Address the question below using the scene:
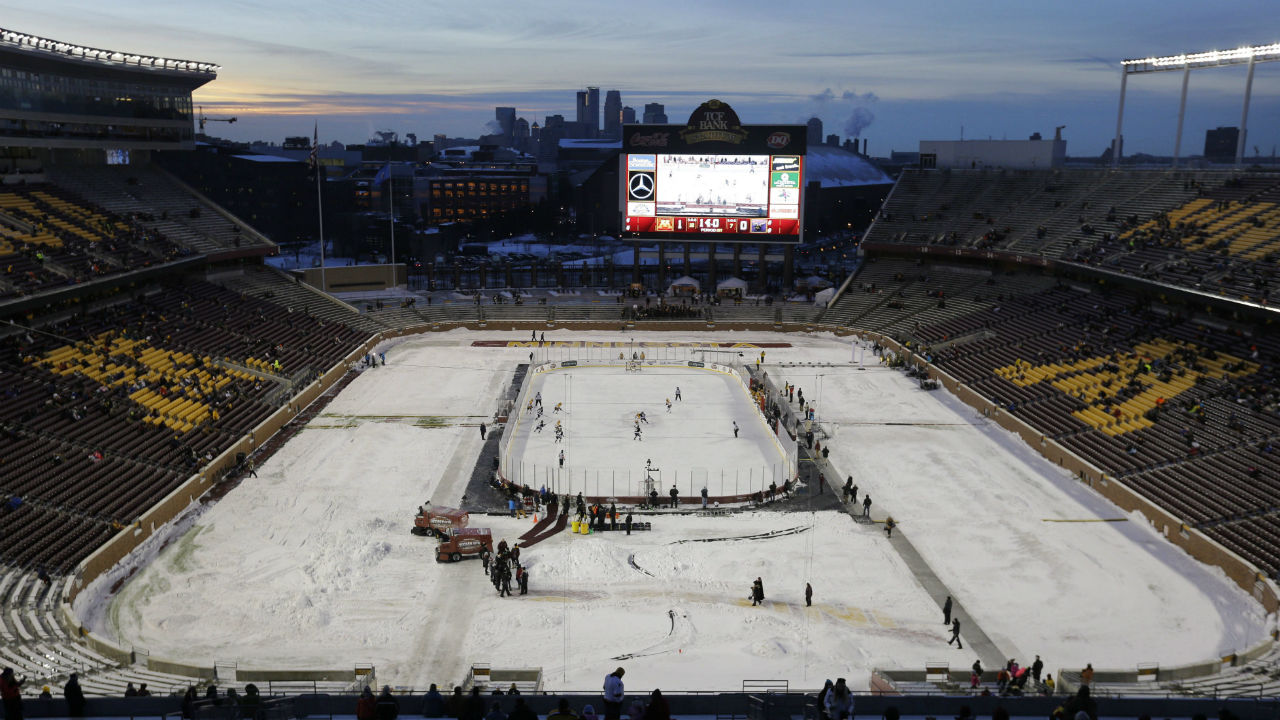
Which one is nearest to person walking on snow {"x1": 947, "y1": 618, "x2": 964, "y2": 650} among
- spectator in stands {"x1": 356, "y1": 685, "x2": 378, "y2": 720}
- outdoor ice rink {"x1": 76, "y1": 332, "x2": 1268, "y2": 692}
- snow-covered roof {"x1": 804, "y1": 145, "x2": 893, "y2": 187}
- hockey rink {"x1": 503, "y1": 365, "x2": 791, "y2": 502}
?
outdoor ice rink {"x1": 76, "y1": 332, "x2": 1268, "y2": 692}

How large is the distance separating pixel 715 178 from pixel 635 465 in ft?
128

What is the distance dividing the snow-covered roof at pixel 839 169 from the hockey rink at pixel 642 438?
94035mm

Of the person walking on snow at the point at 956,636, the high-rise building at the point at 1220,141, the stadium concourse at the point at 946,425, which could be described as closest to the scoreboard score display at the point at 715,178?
the stadium concourse at the point at 946,425

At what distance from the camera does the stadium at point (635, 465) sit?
77.1ft

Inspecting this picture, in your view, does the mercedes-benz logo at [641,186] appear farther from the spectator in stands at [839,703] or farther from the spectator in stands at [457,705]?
the spectator in stands at [457,705]

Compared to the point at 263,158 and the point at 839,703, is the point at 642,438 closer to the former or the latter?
the point at 839,703

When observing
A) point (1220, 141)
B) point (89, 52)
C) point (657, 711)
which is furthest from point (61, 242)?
point (1220, 141)

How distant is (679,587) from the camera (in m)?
28.0

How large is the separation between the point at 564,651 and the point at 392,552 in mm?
9009

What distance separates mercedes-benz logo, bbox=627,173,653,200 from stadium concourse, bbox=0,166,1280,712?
1174cm

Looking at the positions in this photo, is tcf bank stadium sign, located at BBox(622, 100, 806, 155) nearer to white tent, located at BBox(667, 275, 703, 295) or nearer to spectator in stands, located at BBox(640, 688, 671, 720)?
white tent, located at BBox(667, 275, 703, 295)

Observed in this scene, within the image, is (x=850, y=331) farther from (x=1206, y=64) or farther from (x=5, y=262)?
(x=5, y=262)

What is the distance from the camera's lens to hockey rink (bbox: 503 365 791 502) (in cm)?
3753

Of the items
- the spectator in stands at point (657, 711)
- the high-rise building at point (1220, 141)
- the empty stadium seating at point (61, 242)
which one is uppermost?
the high-rise building at point (1220, 141)
